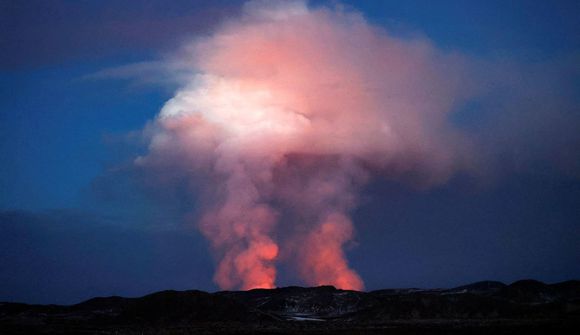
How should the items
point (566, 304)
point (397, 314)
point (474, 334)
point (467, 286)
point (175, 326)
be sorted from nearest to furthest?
point (474, 334), point (175, 326), point (566, 304), point (397, 314), point (467, 286)

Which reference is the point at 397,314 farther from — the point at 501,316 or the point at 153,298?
the point at 153,298

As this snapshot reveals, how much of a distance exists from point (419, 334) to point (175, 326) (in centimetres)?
4768

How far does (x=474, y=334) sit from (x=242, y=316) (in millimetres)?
54478

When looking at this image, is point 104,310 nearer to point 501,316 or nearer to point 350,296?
point 350,296

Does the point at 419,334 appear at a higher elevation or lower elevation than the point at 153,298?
lower

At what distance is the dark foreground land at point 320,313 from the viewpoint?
105375 mm

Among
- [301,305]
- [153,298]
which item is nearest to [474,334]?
[153,298]

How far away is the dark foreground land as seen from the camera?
105 m

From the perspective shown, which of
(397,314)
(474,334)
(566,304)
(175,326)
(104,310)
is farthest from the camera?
(104,310)

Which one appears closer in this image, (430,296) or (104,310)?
(430,296)

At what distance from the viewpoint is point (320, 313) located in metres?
162

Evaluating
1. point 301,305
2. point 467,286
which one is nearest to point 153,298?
point 301,305

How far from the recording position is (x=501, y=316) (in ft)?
436

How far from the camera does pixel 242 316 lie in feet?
440
